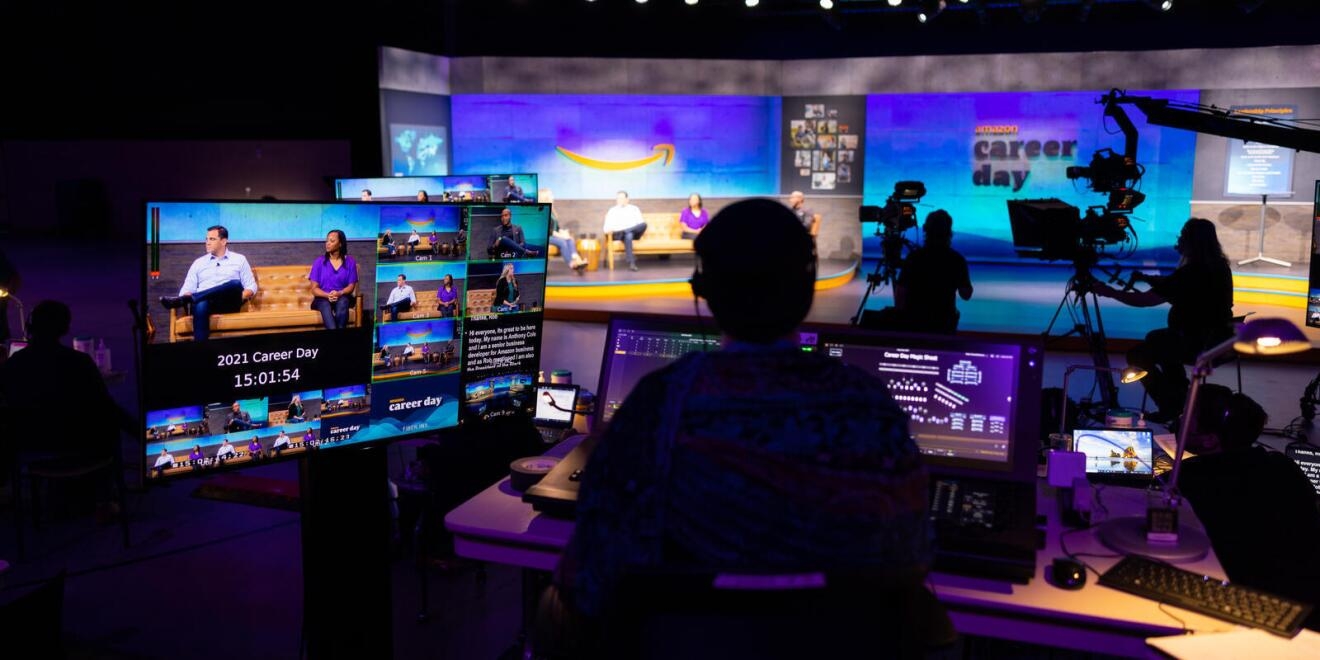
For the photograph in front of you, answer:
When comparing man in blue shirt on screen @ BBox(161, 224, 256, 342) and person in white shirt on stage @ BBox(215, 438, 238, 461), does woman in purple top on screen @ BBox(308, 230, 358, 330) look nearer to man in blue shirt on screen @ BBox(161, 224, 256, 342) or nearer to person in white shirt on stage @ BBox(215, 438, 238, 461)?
man in blue shirt on screen @ BBox(161, 224, 256, 342)

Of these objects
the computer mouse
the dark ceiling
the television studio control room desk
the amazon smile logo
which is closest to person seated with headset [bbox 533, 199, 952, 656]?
the television studio control room desk

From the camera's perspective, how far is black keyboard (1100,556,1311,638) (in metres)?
1.90

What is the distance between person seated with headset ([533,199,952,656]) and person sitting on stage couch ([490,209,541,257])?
130 centimetres

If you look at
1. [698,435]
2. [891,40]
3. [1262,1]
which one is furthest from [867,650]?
[891,40]

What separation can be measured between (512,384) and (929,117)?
1260 cm

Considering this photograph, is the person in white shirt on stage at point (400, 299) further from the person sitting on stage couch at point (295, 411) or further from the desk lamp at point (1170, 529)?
the desk lamp at point (1170, 529)

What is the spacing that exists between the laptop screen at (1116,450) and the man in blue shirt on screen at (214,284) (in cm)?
234

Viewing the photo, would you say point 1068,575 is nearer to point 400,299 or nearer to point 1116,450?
point 1116,450

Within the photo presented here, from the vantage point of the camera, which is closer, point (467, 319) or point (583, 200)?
point (467, 319)

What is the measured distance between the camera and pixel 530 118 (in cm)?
1380

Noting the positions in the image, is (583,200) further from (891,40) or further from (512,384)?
(512,384)

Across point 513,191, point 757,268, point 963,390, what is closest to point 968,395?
point 963,390

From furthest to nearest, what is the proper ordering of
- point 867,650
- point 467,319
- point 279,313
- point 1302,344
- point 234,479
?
point 234,479, point 467,319, point 279,313, point 1302,344, point 867,650

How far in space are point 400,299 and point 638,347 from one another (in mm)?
667
